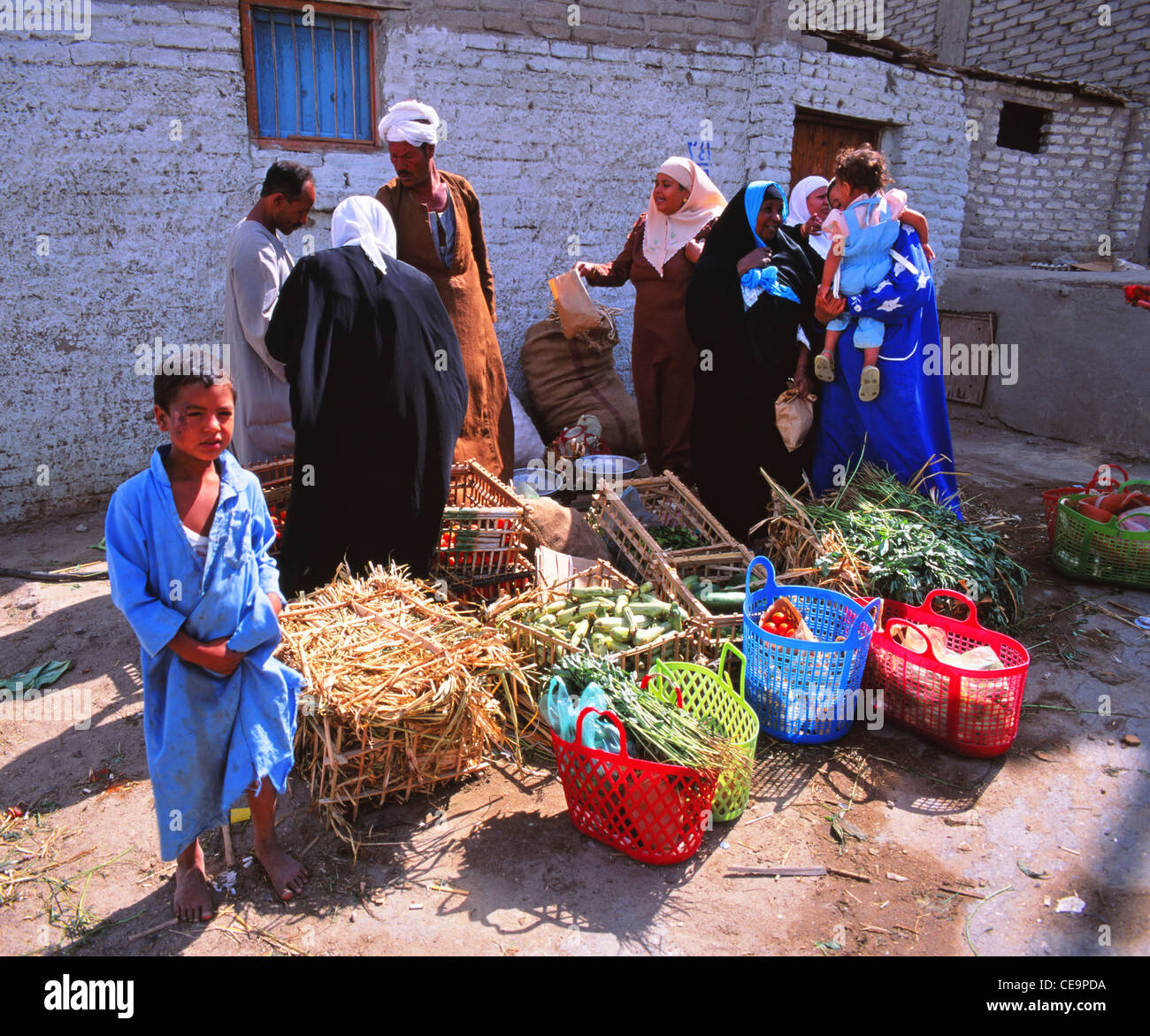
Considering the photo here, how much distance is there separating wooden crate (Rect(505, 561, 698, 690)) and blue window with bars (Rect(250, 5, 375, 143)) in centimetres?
391

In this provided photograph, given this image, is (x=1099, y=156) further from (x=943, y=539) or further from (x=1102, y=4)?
(x=943, y=539)

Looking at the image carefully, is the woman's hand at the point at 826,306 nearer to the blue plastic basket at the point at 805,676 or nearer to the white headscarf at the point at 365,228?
the blue plastic basket at the point at 805,676

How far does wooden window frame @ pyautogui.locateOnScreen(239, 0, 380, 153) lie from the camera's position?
528 centimetres

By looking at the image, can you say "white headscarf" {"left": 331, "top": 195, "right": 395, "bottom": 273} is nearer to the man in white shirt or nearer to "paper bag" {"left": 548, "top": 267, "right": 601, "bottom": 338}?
the man in white shirt

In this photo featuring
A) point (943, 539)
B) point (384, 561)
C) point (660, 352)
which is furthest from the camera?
point (660, 352)

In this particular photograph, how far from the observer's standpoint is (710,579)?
13.0 feet

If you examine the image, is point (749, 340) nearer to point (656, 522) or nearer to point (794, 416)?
point (794, 416)

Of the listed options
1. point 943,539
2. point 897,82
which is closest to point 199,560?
point 943,539

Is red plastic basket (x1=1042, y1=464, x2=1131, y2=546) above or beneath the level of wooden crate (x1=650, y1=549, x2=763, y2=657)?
above

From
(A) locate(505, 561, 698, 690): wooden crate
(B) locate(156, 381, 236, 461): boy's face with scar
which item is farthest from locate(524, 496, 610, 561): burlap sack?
(B) locate(156, 381, 236, 461): boy's face with scar

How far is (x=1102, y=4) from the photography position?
32.8 ft

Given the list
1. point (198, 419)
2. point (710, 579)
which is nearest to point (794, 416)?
point (710, 579)

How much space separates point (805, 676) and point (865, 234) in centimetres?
227

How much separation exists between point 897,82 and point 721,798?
300 inches
